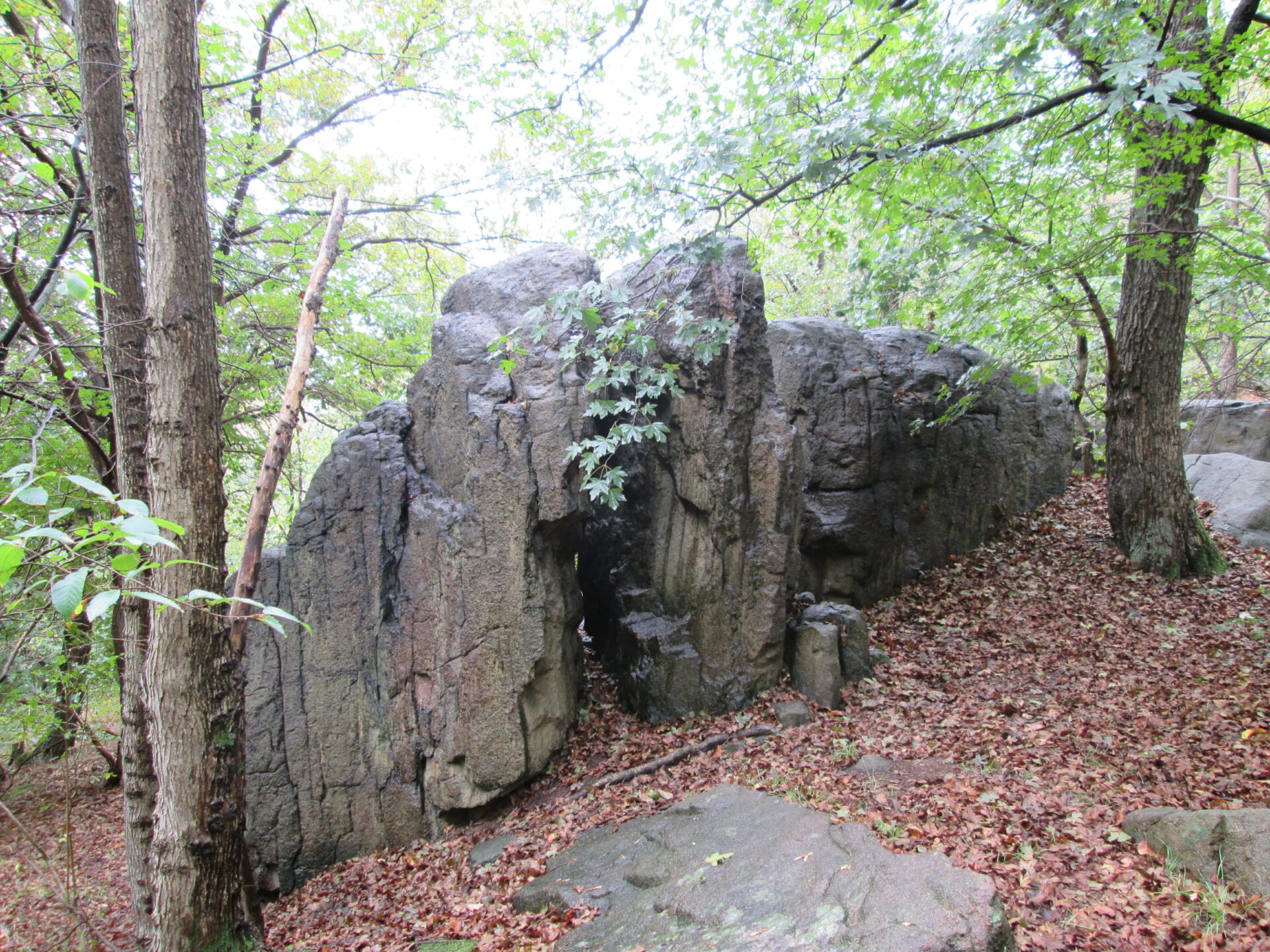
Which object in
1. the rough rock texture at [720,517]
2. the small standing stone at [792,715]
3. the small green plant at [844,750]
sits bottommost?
the small green plant at [844,750]

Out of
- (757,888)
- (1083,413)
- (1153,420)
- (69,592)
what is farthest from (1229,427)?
(69,592)

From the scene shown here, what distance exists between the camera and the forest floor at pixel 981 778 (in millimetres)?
4141

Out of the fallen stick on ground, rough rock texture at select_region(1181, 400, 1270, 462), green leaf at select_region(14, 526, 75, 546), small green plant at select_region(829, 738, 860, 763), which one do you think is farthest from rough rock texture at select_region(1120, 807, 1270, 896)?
rough rock texture at select_region(1181, 400, 1270, 462)

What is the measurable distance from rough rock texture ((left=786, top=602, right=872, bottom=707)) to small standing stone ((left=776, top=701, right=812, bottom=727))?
366 mm

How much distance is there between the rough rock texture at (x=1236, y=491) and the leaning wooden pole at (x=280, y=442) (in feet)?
39.0

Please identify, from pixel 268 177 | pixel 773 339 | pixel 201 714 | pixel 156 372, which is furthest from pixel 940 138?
pixel 268 177

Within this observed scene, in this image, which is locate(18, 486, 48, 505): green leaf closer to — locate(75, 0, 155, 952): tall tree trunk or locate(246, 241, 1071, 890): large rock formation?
locate(75, 0, 155, 952): tall tree trunk

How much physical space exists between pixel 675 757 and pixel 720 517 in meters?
2.47

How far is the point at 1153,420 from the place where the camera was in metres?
8.84

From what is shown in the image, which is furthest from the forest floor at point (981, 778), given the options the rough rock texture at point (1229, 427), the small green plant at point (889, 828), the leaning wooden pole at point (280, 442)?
the rough rock texture at point (1229, 427)

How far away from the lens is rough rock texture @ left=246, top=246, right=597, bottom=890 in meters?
6.79

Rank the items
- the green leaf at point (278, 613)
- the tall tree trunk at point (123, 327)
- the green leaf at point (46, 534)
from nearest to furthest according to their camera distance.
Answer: the green leaf at point (46, 534), the green leaf at point (278, 613), the tall tree trunk at point (123, 327)

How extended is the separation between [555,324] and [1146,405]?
756 cm

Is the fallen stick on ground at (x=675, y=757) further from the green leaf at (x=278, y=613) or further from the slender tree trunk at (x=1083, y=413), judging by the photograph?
the slender tree trunk at (x=1083, y=413)
